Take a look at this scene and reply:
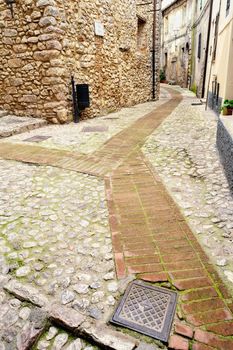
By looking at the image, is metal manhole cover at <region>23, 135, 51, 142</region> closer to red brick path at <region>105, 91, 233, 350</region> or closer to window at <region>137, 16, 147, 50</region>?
red brick path at <region>105, 91, 233, 350</region>


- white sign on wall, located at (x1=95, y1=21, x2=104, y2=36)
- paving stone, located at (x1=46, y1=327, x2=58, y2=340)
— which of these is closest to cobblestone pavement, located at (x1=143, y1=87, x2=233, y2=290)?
paving stone, located at (x1=46, y1=327, x2=58, y2=340)

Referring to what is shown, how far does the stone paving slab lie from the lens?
5.41 meters

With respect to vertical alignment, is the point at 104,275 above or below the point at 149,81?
below

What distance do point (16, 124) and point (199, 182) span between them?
4451 mm

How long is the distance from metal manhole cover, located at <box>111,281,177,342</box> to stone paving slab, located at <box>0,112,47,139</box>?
4.66 m

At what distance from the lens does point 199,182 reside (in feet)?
10.3

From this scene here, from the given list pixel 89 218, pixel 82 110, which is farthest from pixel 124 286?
pixel 82 110

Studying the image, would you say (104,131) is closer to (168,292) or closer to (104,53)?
(104,53)

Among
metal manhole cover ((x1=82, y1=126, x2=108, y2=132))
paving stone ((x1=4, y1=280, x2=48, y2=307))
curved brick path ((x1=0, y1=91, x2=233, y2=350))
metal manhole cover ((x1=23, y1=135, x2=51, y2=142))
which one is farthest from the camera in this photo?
metal manhole cover ((x1=82, y1=126, x2=108, y2=132))

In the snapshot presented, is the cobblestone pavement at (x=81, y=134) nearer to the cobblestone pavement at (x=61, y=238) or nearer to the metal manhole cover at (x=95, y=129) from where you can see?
the metal manhole cover at (x=95, y=129)

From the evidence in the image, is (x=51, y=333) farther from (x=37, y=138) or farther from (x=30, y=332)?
(x=37, y=138)

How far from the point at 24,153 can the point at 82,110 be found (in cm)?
335

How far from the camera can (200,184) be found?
3086 mm

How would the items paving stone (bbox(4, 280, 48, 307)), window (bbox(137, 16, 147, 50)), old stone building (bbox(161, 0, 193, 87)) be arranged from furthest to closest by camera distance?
1. old stone building (bbox(161, 0, 193, 87))
2. window (bbox(137, 16, 147, 50))
3. paving stone (bbox(4, 280, 48, 307))
